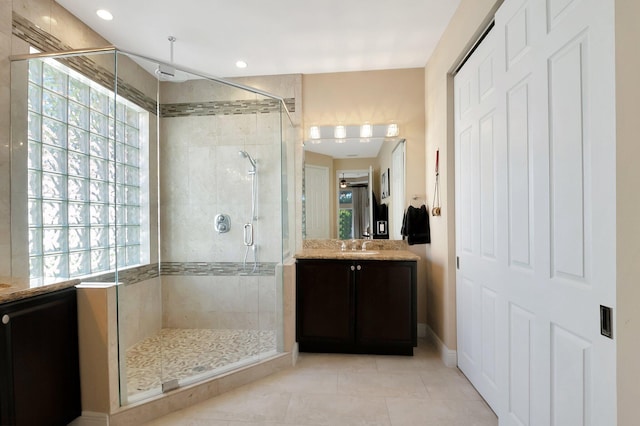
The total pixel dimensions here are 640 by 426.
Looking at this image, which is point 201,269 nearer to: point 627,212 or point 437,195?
point 437,195

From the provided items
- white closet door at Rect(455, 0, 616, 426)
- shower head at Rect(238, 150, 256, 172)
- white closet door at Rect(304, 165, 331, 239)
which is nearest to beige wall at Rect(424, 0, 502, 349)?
white closet door at Rect(455, 0, 616, 426)

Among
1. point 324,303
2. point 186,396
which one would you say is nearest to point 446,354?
point 324,303

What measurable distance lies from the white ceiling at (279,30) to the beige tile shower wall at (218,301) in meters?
2.20

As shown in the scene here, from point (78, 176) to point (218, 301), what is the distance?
5.33 feet

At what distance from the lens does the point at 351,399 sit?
193cm

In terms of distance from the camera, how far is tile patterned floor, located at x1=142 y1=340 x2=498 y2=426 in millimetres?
1729

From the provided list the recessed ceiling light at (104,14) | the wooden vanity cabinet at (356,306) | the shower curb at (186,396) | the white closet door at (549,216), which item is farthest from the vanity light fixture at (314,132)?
the shower curb at (186,396)

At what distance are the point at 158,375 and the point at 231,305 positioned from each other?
898 mm

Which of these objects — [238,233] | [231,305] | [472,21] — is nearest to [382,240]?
[238,233]

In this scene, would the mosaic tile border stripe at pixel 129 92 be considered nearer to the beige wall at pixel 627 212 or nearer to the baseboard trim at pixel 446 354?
the beige wall at pixel 627 212

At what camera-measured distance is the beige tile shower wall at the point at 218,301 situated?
2.69m

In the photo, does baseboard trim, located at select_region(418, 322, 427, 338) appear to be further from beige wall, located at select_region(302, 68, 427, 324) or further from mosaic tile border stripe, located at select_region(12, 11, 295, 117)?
mosaic tile border stripe, located at select_region(12, 11, 295, 117)

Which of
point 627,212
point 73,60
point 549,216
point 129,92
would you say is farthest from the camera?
point 129,92

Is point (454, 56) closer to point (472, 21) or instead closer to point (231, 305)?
point (472, 21)
